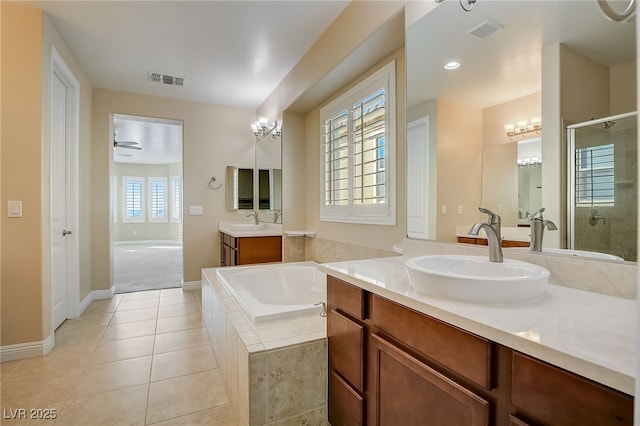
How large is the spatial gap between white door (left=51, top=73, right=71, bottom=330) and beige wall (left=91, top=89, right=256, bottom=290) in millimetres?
727

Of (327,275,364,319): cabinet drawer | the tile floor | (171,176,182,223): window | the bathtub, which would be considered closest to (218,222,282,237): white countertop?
the bathtub

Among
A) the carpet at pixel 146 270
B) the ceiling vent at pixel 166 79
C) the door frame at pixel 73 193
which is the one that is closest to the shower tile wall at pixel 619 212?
the ceiling vent at pixel 166 79

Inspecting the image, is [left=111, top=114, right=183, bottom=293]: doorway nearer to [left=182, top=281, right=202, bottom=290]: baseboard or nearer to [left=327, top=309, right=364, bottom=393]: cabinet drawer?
[left=182, top=281, right=202, bottom=290]: baseboard

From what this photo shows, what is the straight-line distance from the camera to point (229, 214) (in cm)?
443

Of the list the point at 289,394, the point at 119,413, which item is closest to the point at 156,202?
the point at 119,413

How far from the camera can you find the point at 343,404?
4.54 ft

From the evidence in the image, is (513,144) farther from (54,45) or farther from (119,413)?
(54,45)

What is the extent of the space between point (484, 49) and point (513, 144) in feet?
1.49

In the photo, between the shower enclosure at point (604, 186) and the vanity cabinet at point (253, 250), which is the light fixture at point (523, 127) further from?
the vanity cabinet at point (253, 250)

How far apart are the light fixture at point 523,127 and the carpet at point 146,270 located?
174 inches

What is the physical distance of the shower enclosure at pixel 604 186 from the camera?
36.2 inches

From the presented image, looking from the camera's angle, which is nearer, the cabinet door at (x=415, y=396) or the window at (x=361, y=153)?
the cabinet door at (x=415, y=396)

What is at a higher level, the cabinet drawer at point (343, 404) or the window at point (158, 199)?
the window at point (158, 199)

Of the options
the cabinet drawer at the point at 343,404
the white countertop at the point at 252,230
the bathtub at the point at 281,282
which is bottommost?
the cabinet drawer at the point at 343,404
